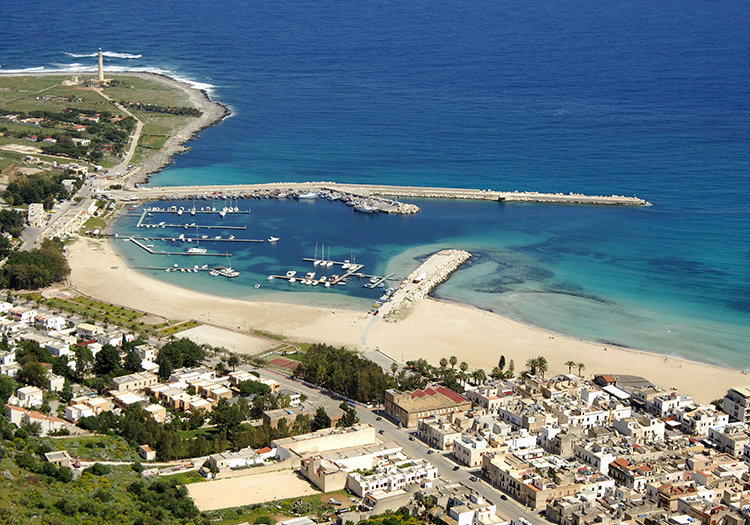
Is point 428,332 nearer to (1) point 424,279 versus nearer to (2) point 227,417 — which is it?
(1) point 424,279

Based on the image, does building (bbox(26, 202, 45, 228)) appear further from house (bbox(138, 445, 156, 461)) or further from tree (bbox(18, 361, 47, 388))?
house (bbox(138, 445, 156, 461))

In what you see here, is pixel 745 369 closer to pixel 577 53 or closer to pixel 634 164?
pixel 634 164

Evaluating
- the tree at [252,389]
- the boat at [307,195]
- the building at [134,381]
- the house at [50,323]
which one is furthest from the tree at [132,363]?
the boat at [307,195]

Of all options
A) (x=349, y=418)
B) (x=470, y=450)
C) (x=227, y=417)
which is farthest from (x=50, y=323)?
(x=470, y=450)

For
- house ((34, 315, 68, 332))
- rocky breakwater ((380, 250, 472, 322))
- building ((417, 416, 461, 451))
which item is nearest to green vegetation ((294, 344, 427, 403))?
building ((417, 416, 461, 451))

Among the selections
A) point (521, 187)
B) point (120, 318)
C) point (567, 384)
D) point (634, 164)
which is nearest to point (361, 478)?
point (567, 384)
